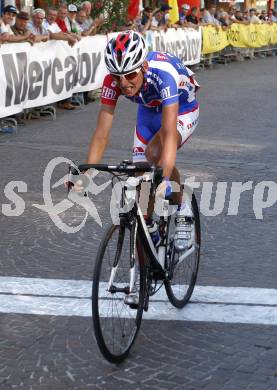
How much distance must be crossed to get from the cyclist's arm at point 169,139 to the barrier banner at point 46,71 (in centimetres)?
849

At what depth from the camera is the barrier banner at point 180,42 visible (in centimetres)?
2286

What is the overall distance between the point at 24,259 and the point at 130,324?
2.11 meters

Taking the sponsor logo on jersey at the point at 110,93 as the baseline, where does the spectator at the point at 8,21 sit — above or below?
below

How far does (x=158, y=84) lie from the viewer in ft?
16.7

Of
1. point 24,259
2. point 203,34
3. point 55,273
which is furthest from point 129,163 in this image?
point 203,34

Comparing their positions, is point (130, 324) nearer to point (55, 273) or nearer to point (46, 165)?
point (55, 273)

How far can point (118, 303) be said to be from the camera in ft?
15.3

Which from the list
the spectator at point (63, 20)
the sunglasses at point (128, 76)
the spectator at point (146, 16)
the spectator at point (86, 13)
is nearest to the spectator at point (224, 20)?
the spectator at point (146, 16)

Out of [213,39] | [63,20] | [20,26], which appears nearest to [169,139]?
[20,26]

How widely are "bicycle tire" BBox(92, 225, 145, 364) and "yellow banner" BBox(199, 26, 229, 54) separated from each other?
2406 cm

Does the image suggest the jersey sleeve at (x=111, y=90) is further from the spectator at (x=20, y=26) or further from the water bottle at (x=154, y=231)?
the spectator at (x=20, y=26)

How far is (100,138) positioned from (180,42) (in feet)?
67.2

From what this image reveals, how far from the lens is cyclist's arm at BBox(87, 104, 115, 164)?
5.05m

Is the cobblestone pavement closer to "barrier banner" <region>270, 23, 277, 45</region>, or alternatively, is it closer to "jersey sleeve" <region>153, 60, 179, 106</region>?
"jersey sleeve" <region>153, 60, 179, 106</region>
